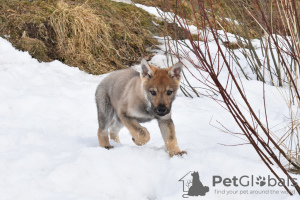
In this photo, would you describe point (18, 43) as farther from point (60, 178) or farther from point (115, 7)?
point (60, 178)

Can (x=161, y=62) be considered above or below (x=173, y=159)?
below

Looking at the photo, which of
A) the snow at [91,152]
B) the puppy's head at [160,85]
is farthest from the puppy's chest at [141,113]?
the snow at [91,152]

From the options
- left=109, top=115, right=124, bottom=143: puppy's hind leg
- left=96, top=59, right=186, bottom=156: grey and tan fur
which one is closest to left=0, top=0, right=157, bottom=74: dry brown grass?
left=109, top=115, right=124, bottom=143: puppy's hind leg

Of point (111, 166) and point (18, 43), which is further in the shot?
point (18, 43)

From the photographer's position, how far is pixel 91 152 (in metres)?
4.02

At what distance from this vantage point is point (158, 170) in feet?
12.6

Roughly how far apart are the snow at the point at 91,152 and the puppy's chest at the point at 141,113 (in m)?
0.37

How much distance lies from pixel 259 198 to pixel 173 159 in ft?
3.28

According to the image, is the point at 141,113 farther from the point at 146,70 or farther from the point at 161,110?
the point at 146,70

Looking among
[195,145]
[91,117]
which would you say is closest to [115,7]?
[91,117]

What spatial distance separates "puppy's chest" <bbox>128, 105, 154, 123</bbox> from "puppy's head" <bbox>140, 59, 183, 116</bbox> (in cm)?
14

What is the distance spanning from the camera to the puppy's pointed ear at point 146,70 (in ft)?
15.6

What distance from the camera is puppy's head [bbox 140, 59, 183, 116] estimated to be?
4.47 m

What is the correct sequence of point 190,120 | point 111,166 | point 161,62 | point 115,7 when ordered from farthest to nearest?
point 115,7, point 161,62, point 190,120, point 111,166
